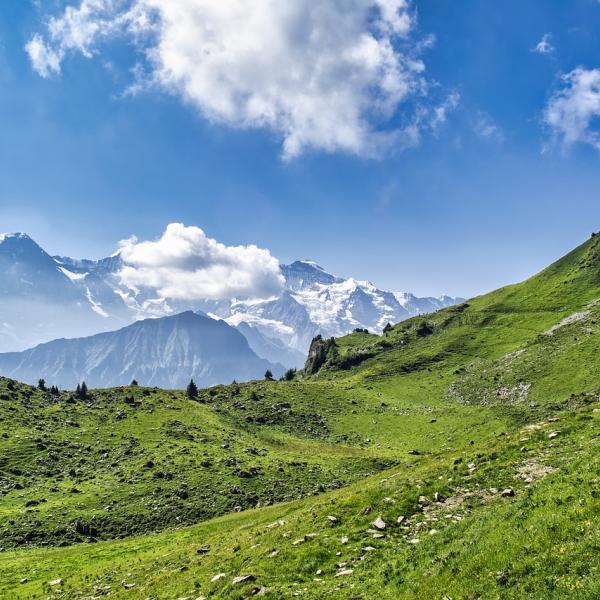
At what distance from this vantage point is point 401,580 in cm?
1781

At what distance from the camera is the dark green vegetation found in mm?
18406

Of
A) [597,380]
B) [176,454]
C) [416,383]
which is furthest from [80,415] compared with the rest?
[597,380]

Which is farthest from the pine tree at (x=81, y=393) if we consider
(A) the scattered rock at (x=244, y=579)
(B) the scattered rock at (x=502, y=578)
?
(B) the scattered rock at (x=502, y=578)

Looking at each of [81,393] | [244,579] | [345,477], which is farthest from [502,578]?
[81,393]

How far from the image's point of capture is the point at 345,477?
6619 cm

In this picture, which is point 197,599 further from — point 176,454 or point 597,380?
point 597,380

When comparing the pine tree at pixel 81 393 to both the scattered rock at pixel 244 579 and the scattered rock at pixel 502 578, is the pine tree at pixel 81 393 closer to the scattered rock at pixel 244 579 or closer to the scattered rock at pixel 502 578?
the scattered rock at pixel 244 579

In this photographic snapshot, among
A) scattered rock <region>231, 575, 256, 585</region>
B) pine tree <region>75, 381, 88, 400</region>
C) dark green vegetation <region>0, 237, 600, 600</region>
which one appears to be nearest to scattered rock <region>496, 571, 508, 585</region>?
dark green vegetation <region>0, 237, 600, 600</region>

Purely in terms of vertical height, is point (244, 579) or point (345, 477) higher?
point (244, 579)

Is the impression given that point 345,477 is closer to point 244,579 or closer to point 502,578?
point 244,579

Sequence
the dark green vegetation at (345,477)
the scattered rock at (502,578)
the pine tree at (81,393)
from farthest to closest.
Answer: the pine tree at (81,393) → the dark green vegetation at (345,477) → the scattered rock at (502,578)

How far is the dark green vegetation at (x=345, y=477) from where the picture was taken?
18.4 m

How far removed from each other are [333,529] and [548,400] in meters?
76.7

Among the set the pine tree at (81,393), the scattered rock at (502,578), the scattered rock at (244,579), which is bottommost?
the scattered rock at (244,579)
